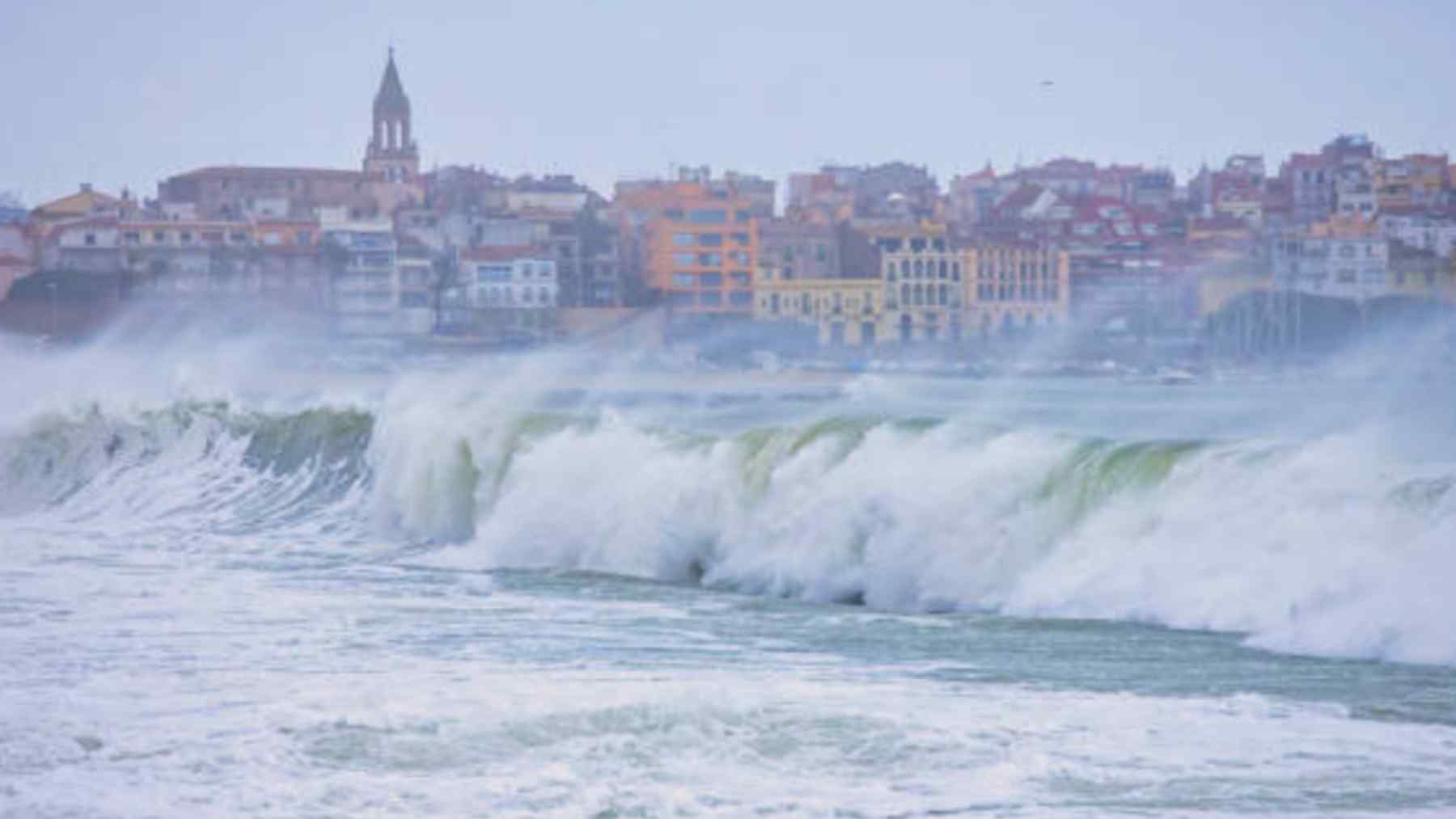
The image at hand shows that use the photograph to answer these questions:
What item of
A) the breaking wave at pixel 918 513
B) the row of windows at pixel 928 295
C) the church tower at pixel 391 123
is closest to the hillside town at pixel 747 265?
the row of windows at pixel 928 295

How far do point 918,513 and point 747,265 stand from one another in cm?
8365

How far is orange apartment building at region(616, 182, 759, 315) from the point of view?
101625 millimetres

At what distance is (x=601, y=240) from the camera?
4178 inches

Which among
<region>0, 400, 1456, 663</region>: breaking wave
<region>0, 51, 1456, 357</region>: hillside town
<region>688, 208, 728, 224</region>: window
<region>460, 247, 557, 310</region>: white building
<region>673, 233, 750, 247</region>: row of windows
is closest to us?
<region>0, 400, 1456, 663</region>: breaking wave

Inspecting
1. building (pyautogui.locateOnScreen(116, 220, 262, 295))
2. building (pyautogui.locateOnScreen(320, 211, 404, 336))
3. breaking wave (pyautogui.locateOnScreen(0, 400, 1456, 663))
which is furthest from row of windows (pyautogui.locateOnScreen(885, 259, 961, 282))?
breaking wave (pyautogui.locateOnScreen(0, 400, 1456, 663))

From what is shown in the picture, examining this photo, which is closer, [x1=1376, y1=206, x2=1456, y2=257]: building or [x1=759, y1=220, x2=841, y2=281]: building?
[x1=1376, y1=206, x2=1456, y2=257]: building

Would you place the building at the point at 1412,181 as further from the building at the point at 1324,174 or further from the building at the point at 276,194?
the building at the point at 276,194

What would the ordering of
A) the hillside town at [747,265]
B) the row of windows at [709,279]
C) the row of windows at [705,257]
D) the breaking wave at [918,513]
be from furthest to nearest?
the row of windows at [705,257], the row of windows at [709,279], the hillside town at [747,265], the breaking wave at [918,513]

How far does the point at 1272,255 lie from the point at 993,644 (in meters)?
82.7

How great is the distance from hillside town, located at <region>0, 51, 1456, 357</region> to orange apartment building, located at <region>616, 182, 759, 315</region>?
0.11 metres

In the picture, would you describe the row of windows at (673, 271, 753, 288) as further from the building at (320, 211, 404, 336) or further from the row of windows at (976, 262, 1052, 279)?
the building at (320, 211, 404, 336)

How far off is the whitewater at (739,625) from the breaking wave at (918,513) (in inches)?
1.6

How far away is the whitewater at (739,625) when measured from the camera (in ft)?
35.6

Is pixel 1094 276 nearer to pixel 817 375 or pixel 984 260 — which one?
pixel 984 260
